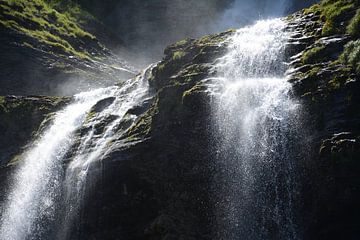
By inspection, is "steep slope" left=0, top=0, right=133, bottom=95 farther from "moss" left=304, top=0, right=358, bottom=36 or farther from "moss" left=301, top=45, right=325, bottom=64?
"moss" left=301, top=45, right=325, bottom=64

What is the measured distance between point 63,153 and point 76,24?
1512 inches

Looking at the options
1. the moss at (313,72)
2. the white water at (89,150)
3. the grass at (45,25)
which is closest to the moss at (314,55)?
the moss at (313,72)

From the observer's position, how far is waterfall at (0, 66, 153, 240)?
23516mm

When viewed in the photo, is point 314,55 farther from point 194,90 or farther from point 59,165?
point 59,165

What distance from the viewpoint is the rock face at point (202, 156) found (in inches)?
661

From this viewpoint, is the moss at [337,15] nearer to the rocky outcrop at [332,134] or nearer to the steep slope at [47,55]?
the rocky outcrop at [332,134]

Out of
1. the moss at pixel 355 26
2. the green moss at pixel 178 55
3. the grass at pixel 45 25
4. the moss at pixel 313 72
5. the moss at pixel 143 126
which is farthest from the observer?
the grass at pixel 45 25

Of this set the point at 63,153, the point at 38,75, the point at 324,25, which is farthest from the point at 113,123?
the point at 38,75

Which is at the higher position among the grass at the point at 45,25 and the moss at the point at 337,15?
the moss at the point at 337,15

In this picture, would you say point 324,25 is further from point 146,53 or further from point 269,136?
point 146,53

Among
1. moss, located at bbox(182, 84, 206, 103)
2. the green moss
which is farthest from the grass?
moss, located at bbox(182, 84, 206, 103)

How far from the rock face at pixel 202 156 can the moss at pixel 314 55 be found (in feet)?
0.15

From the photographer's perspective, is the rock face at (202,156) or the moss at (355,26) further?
the moss at (355,26)

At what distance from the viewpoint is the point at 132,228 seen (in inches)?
827
